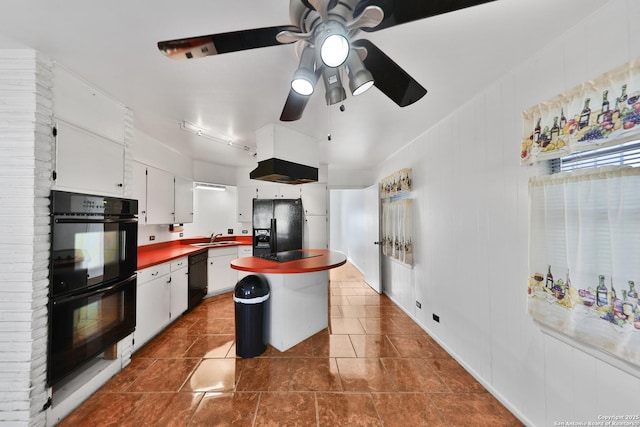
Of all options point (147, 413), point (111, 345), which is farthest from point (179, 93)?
point (147, 413)

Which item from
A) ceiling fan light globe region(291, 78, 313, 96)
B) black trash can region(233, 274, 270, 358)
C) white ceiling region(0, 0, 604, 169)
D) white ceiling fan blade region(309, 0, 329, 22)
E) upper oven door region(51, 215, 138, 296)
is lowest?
black trash can region(233, 274, 270, 358)

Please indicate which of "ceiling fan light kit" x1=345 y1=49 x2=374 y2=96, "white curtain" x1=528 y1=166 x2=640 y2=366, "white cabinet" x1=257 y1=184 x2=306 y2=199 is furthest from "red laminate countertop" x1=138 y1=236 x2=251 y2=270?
"white curtain" x1=528 y1=166 x2=640 y2=366

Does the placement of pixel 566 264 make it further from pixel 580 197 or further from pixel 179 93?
pixel 179 93

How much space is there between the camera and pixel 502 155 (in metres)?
1.80

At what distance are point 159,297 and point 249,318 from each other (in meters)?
1.28

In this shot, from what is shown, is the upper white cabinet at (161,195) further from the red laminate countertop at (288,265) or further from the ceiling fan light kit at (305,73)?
the ceiling fan light kit at (305,73)

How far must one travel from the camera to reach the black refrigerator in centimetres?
407

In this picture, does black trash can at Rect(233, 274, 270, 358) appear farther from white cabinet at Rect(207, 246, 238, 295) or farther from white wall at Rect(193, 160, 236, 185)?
white wall at Rect(193, 160, 236, 185)

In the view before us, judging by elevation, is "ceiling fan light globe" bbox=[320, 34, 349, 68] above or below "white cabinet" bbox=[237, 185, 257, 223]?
above

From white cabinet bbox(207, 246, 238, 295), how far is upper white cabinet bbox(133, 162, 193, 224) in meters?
0.79

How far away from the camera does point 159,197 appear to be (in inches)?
128

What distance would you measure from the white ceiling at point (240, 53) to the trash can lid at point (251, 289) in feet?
5.88

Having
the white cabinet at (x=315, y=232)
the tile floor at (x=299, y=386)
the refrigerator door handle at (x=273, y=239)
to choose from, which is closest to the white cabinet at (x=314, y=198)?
the white cabinet at (x=315, y=232)

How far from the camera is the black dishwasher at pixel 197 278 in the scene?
11.5 feet
